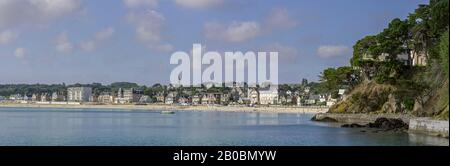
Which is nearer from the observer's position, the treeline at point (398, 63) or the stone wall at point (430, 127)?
the stone wall at point (430, 127)

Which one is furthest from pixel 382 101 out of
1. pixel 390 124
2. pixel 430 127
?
pixel 430 127

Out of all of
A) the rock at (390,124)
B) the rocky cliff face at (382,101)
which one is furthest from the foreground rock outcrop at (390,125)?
the rocky cliff face at (382,101)

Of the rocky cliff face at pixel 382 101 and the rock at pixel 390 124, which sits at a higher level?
the rocky cliff face at pixel 382 101

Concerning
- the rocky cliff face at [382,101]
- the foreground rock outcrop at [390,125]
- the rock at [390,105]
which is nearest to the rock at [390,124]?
the foreground rock outcrop at [390,125]

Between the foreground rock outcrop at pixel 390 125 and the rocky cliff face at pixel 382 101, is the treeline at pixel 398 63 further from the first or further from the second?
the foreground rock outcrop at pixel 390 125

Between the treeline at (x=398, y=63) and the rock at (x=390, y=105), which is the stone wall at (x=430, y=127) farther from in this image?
the rock at (x=390, y=105)

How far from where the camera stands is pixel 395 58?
71062 mm

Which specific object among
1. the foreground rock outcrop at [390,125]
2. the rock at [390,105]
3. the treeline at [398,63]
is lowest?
the foreground rock outcrop at [390,125]

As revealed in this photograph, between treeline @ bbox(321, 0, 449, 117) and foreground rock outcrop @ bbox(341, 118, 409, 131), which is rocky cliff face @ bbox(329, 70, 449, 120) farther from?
foreground rock outcrop @ bbox(341, 118, 409, 131)

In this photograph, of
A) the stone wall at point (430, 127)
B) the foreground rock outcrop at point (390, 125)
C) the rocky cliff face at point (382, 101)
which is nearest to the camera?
the stone wall at point (430, 127)

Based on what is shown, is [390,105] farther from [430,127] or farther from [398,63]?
[430,127]

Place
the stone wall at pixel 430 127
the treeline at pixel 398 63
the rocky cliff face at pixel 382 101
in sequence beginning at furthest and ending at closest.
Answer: the treeline at pixel 398 63 → the rocky cliff face at pixel 382 101 → the stone wall at pixel 430 127
